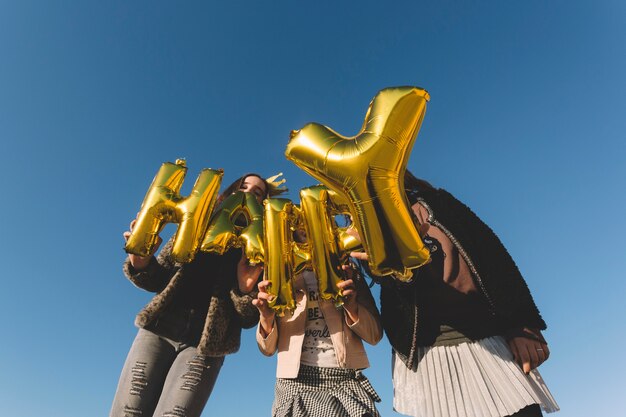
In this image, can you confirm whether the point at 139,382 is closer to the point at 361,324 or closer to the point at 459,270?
the point at 361,324

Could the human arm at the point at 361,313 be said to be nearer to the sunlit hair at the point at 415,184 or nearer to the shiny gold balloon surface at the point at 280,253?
the shiny gold balloon surface at the point at 280,253

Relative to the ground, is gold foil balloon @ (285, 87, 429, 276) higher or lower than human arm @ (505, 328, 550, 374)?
higher

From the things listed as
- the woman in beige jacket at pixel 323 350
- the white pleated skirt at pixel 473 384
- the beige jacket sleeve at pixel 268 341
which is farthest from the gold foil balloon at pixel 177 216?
the white pleated skirt at pixel 473 384

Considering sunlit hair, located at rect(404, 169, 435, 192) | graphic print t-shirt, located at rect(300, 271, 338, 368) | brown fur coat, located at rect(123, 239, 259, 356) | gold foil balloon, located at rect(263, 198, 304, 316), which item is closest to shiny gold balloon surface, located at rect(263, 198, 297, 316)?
gold foil balloon, located at rect(263, 198, 304, 316)

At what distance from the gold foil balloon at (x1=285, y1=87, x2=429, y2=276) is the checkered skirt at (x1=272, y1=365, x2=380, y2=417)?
761 millimetres

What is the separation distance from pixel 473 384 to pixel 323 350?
798mm

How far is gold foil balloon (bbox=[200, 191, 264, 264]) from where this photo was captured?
7.12 ft

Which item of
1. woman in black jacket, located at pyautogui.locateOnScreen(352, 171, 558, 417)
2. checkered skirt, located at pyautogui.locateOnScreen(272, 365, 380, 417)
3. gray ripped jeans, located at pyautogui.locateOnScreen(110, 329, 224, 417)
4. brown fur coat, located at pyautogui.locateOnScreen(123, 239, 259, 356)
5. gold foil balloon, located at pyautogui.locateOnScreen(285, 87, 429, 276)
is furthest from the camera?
brown fur coat, located at pyautogui.locateOnScreen(123, 239, 259, 356)

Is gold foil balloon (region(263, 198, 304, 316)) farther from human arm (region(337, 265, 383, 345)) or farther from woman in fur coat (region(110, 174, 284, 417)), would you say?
woman in fur coat (region(110, 174, 284, 417))

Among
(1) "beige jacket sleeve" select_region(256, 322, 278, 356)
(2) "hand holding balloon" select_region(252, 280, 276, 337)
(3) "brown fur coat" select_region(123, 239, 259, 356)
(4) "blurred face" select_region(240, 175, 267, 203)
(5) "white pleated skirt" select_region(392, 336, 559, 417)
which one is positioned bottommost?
(5) "white pleated skirt" select_region(392, 336, 559, 417)

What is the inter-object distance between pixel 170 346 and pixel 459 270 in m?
1.78

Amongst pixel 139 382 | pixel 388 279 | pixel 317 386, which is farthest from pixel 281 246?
pixel 139 382

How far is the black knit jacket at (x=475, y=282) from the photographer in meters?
1.85

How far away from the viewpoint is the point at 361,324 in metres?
2.25
